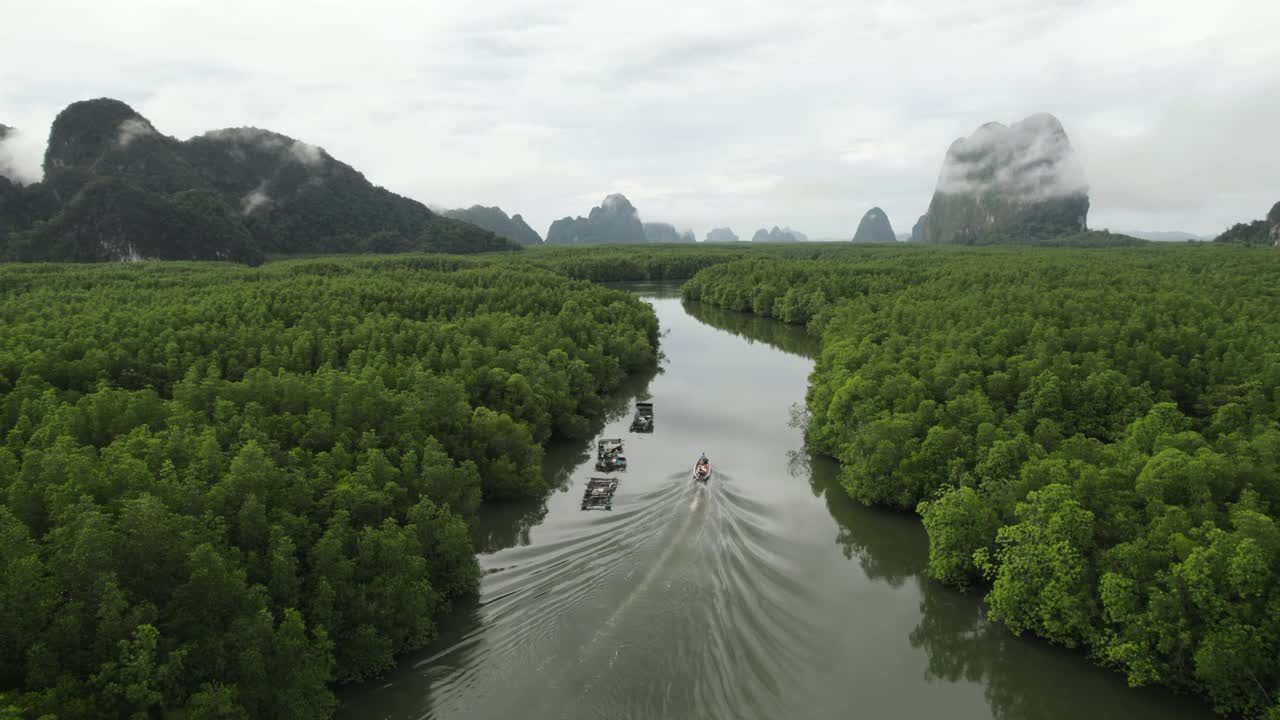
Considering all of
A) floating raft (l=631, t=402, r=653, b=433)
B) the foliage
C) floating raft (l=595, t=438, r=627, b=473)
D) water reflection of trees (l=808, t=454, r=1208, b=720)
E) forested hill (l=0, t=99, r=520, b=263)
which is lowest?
water reflection of trees (l=808, t=454, r=1208, b=720)

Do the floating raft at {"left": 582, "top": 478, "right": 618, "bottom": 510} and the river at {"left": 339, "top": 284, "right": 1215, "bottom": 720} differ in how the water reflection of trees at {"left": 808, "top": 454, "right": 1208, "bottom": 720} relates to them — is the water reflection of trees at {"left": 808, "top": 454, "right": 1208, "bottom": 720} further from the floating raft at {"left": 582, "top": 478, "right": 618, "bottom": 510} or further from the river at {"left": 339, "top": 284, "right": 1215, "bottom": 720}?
the floating raft at {"left": 582, "top": 478, "right": 618, "bottom": 510}

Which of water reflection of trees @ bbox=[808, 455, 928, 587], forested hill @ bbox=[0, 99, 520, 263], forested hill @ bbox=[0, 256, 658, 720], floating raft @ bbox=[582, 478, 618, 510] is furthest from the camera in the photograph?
forested hill @ bbox=[0, 99, 520, 263]

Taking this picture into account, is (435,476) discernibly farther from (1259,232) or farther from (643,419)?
(1259,232)

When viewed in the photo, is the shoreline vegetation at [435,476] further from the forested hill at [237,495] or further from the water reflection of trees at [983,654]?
the water reflection of trees at [983,654]

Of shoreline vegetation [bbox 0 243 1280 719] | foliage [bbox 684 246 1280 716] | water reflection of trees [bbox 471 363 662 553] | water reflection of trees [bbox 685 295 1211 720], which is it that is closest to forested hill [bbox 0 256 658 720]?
shoreline vegetation [bbox 0 243 1280 719]

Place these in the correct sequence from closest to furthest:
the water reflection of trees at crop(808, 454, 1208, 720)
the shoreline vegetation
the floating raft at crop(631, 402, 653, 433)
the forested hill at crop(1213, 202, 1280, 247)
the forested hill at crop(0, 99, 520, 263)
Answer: the shoreline vegetation < the water reflection of trees at crop(808, 454, 1208, 720) < the floating raft at crop(631, 402, 653, 433) < the forested hill at crop(0, 99, 520, 263) < the forested hill at crop(1213, 202, 1280, 247)

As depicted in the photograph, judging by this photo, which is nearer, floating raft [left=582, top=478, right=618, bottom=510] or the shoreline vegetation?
the shoreline vegetation

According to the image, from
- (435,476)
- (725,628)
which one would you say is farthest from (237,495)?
(725,628)
